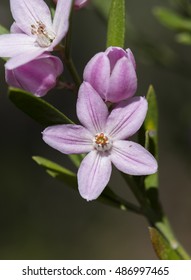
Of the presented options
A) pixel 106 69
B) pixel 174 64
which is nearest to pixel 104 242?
pixel 174 64

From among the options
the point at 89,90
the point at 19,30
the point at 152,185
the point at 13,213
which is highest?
the point at 19,30

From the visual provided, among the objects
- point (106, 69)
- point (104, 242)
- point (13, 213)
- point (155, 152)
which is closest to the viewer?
point (106, 69)

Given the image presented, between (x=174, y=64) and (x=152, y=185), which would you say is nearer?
(x=152, y=185)

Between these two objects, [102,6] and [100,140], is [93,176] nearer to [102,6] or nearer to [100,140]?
[100,140]

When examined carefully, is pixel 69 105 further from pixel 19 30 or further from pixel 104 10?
pixel 19 30

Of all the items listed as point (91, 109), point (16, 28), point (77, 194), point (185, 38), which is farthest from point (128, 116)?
point (77, 194)

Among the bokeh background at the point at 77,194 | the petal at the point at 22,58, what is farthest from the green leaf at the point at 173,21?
the bokeh background at the point at 77,194

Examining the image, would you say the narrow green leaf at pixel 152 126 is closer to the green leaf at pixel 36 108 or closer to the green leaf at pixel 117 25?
the green leaf at pixel 117 25

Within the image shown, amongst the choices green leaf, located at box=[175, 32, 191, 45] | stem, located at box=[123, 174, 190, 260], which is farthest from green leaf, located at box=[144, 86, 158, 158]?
green leaf, located at box=[175, 32, 191, 45]
